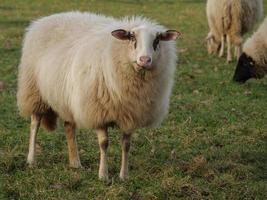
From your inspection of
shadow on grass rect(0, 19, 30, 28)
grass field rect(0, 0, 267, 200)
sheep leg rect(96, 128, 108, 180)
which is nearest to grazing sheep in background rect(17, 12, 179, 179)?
sheep leg rect(96, 128, 108, 180)

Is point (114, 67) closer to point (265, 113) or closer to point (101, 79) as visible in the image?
point (101, 79)

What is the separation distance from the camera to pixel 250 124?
26.8 feet

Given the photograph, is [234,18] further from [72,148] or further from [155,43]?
[155,43]

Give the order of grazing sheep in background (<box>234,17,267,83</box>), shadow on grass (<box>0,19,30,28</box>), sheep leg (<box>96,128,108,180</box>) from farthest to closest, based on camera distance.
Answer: shadow on grass (<box>0,19,30,28</box>), grazing sheep in background (<box>234,17,267,83</box>), sheep leg (<box>96,128,108,180</box>)

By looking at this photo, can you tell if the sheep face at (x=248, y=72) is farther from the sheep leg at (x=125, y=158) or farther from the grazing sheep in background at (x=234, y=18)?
the sheep leg at (x=125, y=158)

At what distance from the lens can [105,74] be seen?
5.64 m

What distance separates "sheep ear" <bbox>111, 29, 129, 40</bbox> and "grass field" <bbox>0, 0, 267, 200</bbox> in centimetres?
138

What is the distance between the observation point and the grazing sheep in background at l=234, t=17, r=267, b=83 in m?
11.2

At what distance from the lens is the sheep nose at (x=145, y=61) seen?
17.1 feet

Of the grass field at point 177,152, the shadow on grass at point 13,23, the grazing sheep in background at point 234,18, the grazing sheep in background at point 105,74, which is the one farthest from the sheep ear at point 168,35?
the shadow on grass at point 13,23

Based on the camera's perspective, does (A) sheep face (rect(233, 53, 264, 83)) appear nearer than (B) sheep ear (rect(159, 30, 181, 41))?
No

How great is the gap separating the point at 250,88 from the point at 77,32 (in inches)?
207

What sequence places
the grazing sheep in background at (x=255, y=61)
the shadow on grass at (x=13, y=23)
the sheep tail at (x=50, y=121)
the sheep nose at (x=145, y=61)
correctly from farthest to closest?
the shadow on grass at (x=13, y=23) → the grazing sheep in background at (x=255, y=61) → the sheep tail at (x=50, y=121) → the sheep nose at (x=145, y=61)

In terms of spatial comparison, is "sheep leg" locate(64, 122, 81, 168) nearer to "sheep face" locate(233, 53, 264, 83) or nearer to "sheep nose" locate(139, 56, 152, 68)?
"sheep nose" locate(139, 56, 152, 68)
